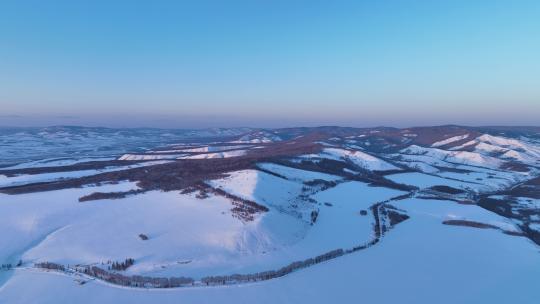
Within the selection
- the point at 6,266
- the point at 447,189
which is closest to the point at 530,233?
the point at 447,189

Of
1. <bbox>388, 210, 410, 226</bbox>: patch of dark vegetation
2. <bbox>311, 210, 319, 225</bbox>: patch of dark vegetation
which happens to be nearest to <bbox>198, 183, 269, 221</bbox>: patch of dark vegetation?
<bbox>311, 210, 319, 225</bbox>: patch of dark vegetation

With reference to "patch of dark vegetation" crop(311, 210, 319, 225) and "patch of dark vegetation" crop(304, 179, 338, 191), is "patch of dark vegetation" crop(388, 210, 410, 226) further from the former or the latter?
"patch of dark vegetation" crop(304, 179, 338, 191)

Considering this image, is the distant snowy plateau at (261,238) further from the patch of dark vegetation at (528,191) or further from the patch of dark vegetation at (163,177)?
the patch of dark vegetation at (163,177)

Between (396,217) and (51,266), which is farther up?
(51,266)

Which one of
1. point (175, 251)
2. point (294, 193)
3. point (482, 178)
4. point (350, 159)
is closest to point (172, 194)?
point (294, 193)

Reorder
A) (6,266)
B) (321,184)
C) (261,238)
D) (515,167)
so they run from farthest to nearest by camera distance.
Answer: (515,167)
(321,184)
(261,238)
(6,266)

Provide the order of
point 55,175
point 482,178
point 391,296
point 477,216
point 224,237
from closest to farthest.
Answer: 1. point 391,296
2. point 224,237
3. point 477,216
4. point 55,175
5. point 482,178

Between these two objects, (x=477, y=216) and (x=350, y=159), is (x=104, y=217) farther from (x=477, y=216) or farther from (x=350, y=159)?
(x=350, y=159)

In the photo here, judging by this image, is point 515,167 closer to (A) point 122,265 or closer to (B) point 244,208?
(B) point 244,208
